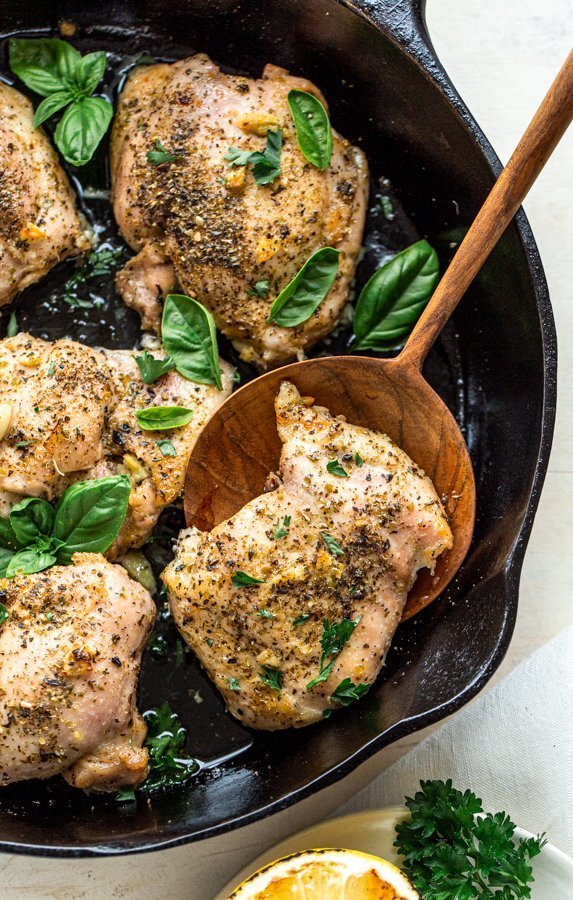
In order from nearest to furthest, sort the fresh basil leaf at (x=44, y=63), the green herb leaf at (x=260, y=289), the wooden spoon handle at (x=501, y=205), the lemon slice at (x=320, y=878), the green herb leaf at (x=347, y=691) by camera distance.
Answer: the wooden spoon handle at (x=501, y=205)
the lemon slice at (x=320, y=878)
the green herb leaf at (x=347, y=691)
the green herb leaf at (x=260, y=289)
the fresh basil leaf at (x=44, y=63)

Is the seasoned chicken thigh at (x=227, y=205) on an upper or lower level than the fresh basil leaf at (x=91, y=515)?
upper

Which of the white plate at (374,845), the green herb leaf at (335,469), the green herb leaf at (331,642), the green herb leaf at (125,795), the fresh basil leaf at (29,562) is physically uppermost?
the green herb leaf at (335,469)

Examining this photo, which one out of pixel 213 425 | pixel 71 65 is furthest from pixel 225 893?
pixel 71 65

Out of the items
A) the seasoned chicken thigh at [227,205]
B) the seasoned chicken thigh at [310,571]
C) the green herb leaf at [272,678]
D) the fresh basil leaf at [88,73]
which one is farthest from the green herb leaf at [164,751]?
the fresh basil leaf at [88,73]

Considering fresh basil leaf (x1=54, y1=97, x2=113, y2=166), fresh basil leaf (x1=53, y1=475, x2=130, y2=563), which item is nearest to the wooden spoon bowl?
fresh basil leaf (x1=53, y1=475, x2=130, y2=563)

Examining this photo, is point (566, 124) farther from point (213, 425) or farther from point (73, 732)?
point (73, 732)

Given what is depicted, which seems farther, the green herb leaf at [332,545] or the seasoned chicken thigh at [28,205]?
the seasoned chicken thigh at [28,205]

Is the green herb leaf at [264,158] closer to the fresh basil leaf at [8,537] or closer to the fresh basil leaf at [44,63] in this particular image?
the fresh basil leaf at [44,63]
